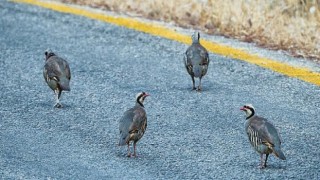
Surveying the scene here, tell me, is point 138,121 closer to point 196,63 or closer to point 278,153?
point 278,153

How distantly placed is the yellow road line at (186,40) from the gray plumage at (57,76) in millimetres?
2192

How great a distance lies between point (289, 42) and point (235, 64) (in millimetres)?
957

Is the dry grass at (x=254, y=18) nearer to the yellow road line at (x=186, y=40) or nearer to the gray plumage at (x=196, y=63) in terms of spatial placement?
the yellow road line at (x=186, y=40)

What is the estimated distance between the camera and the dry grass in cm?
1228

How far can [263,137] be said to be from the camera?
803 centimetres

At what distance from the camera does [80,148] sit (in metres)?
8.72

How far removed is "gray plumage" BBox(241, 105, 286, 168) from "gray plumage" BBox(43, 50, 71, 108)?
2.38 m

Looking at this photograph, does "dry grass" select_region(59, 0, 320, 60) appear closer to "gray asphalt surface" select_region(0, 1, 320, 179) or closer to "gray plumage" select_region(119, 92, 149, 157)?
"gray asphalt surface" select_region(0, 1, 320, 179)

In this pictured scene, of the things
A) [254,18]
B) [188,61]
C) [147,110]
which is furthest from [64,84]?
[254,18]

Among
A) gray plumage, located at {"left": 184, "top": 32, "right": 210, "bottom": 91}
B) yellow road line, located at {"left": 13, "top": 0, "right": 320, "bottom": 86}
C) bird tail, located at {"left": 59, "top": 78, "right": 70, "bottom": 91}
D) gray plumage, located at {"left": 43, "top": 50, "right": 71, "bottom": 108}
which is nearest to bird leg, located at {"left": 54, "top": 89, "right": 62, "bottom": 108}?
gray plumage, located at {"left": 43, "top": 50, "right": 71, "bottom": 108}

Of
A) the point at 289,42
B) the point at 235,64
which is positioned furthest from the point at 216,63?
the point at 289,42

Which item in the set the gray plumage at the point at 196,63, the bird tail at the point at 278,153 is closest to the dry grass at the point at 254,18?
the gray plumage at the point at 196,63

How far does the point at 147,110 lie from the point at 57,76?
88 cm

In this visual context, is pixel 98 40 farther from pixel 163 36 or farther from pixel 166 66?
pixel 166 66
